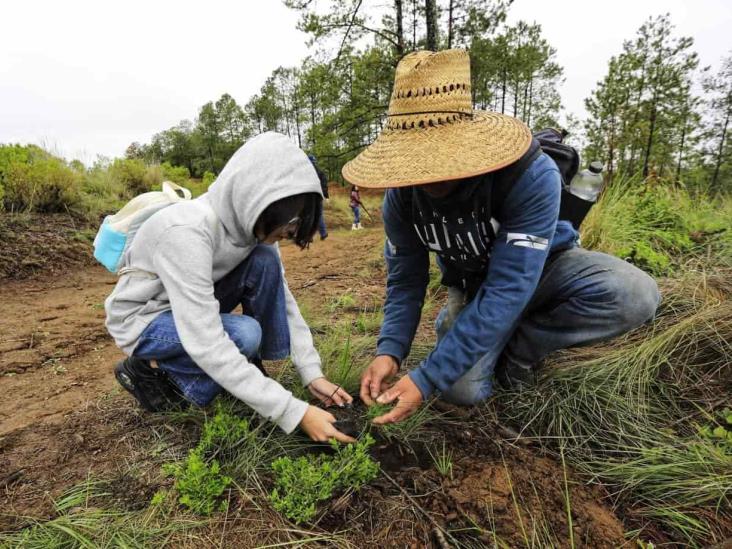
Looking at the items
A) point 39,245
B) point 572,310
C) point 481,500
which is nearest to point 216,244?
point 481,500

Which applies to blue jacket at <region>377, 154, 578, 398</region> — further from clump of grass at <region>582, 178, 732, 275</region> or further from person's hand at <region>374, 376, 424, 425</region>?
clump of grass at <region>582, 178, 732, 275</region>

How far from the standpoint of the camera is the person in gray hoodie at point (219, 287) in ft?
4.69

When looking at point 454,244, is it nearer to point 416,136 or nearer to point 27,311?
point 416,136

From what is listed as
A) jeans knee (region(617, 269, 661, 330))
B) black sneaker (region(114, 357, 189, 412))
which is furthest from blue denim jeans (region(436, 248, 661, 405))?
black sneaker (region(114, 357, 189, 412))

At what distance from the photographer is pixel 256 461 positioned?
4.68 ft

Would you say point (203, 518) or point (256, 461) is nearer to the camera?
point (203, 518)

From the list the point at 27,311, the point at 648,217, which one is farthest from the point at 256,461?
the point at 648,217

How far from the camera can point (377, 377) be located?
5.53 feet

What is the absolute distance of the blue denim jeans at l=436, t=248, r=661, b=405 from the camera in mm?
1732

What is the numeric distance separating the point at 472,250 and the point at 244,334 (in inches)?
39.4

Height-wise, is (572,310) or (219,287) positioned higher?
(219,287)

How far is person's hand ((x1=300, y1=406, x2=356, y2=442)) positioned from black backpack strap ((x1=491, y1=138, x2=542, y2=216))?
3.38 ft

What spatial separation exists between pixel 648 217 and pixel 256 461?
408 cm

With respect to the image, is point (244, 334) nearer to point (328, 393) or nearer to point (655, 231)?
point (328, 393)
